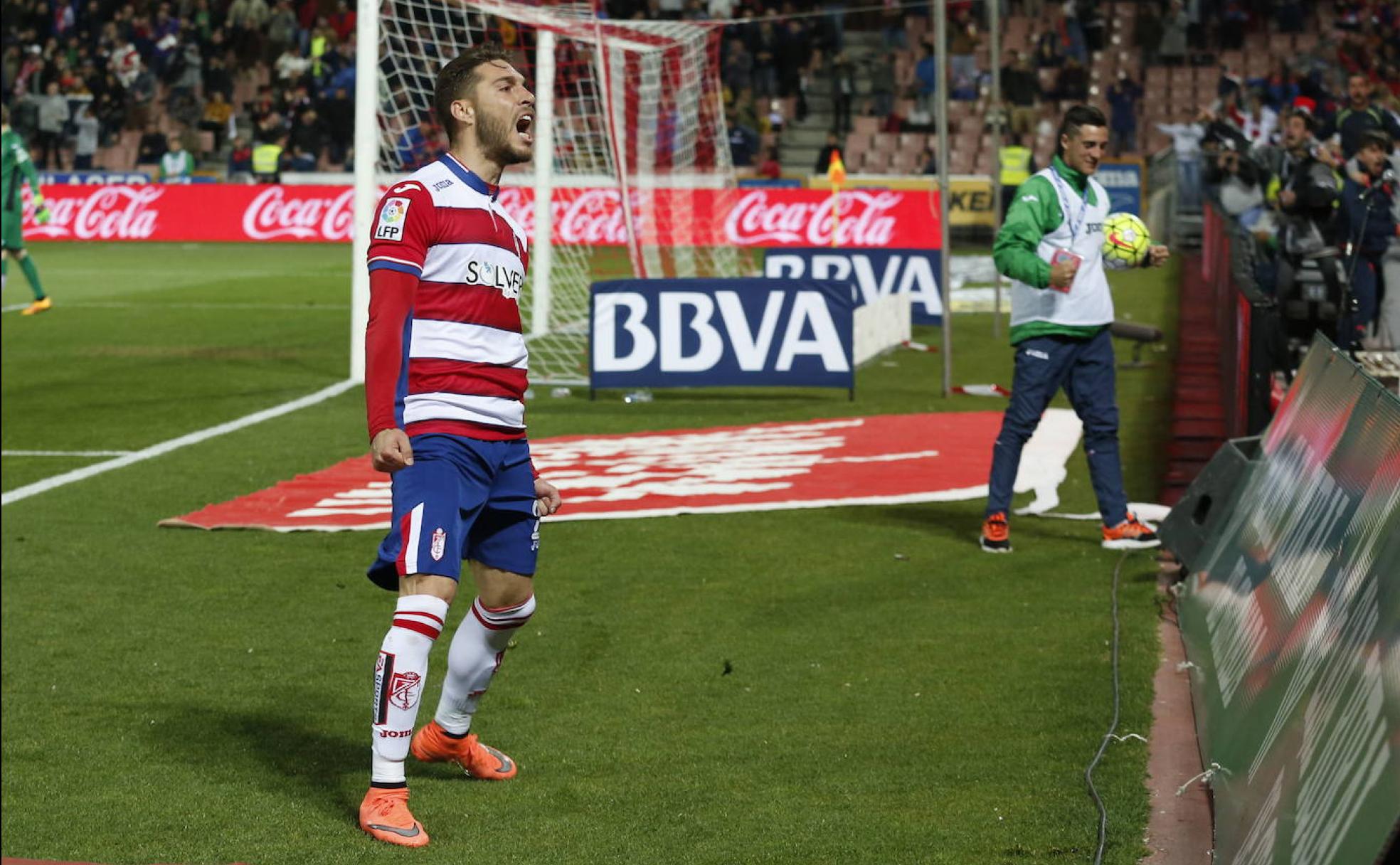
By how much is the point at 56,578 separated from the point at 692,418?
6190mm

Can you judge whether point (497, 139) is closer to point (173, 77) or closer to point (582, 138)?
point (582, 138)

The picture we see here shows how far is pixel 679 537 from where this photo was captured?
31.8 ft

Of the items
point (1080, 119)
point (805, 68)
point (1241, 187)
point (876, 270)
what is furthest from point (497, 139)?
point (805, 68)

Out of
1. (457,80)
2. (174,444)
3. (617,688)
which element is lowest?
(174,444)

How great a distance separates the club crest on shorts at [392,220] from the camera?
196 inches

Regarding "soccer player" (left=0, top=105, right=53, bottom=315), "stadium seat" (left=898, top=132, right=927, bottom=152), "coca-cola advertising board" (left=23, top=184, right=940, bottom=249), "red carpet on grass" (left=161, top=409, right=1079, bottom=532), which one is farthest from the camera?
"stadium seat" (left=898, top=132, right=927, bottom=152)

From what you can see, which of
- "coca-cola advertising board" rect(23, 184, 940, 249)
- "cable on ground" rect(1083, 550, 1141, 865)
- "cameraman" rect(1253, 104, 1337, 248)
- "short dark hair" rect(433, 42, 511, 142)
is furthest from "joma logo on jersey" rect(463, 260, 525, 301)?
"coca-cola advertising board" rect(23, 184, 940, 249)

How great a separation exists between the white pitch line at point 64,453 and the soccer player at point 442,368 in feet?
26.1

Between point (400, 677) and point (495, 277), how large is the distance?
3.57 ft

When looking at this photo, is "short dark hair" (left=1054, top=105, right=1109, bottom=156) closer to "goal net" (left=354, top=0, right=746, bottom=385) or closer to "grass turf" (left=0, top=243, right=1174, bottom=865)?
"grass turf" (left=0, top=243, right=1174, bottom=865)

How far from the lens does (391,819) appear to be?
5.04 meters

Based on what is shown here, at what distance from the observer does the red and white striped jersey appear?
16.3 ft

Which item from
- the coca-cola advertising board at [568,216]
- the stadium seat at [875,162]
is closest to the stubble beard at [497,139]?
the coca-cola advertising board at [568,216]

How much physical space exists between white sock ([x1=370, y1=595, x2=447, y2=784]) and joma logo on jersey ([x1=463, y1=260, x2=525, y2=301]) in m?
0.84
